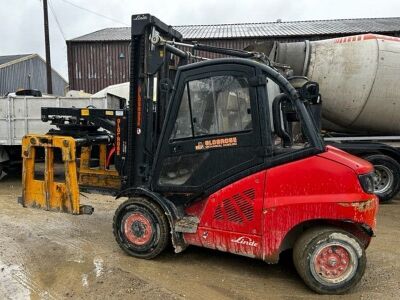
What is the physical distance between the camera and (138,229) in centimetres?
455

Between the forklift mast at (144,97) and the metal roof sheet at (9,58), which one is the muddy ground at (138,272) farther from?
the metal roof sheet at (9,58)

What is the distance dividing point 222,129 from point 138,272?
1724 millimetres

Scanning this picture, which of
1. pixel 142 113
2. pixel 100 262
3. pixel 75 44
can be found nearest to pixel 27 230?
pixel 100 262

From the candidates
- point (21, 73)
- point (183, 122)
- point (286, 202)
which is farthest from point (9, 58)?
point (286, 202)

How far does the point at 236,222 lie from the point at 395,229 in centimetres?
314

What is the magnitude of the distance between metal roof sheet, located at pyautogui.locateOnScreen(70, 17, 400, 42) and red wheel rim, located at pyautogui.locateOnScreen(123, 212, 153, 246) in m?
16.4

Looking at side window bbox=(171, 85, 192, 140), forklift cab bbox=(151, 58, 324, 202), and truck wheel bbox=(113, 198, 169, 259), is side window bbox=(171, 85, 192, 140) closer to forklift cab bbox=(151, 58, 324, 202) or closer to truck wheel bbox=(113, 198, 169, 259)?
forklift cab bbox=(151, 58, 324, 202)

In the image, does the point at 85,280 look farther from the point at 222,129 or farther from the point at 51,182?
the point at 222,129

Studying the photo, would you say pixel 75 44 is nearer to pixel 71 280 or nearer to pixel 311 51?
pixel 311 51

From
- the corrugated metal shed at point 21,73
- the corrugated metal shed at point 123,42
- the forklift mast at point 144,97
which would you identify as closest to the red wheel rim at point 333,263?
the forklift mast at point 144,97

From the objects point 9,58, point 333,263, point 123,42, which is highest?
point 9,58

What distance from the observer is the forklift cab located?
3799 mm

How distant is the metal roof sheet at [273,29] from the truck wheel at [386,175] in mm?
12848

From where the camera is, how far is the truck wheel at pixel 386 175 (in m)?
7.46
